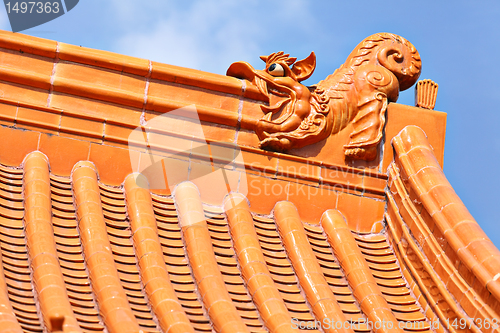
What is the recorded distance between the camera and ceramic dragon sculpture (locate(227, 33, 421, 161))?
7383mm

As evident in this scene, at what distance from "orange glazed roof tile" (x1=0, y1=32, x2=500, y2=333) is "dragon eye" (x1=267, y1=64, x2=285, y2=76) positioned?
0.30 m

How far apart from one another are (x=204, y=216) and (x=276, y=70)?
5.74 ft

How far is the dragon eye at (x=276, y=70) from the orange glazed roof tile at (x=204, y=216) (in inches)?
11.6

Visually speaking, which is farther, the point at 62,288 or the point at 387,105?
the point at 387,105

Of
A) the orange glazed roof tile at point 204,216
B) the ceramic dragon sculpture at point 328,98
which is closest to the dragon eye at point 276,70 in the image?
the ceramic dragon sculpture at point 328,98

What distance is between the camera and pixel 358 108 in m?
7.61

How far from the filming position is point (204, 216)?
675 centimetres

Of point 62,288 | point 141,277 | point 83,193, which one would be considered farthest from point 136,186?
point 62,288

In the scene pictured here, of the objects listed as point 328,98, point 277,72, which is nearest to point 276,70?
point 277,72

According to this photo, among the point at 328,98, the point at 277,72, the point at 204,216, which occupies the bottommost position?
the point at 204,216

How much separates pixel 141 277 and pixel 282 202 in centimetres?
181

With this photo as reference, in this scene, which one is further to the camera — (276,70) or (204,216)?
(276,70)

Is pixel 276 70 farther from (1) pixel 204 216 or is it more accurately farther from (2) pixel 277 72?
(1) pixel 204 216

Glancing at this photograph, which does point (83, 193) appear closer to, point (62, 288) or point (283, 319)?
point (62, 288)
